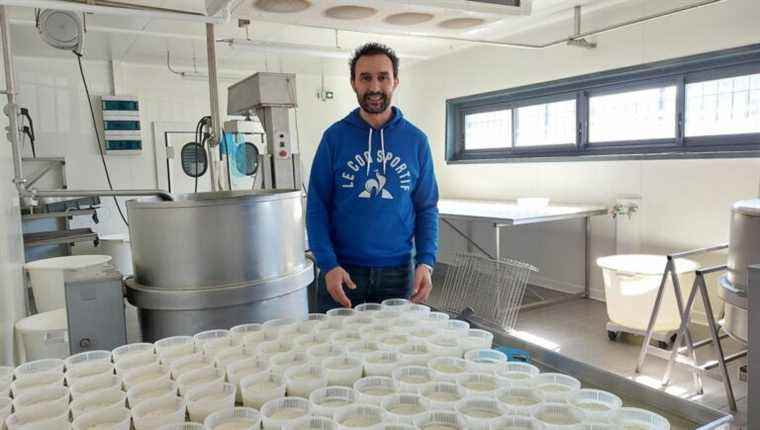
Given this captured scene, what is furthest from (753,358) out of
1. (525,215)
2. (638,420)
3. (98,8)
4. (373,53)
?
(98,8)

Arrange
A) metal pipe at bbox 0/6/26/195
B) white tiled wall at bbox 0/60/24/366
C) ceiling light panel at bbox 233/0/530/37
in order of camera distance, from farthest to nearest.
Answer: metal pipe at bbox 0/6/26/195 → white tiled wall at bbox 0/60/24/366 → ceiling light panel at bbox 233/0/530/37

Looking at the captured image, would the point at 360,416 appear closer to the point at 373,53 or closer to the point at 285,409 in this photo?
the point at 285,409

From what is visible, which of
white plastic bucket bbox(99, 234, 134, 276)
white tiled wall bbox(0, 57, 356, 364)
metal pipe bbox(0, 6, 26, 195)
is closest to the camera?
metal pipe bbox(0, 6, 26, 195)

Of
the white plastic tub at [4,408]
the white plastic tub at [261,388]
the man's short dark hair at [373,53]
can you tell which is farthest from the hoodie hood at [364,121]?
the white plastic tub at [4,408]

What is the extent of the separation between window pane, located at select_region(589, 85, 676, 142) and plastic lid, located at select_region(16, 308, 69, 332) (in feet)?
13.1

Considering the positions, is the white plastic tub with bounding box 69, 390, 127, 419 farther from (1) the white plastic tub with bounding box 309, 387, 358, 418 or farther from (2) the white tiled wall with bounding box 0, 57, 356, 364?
(2) the white tiled wall with bounding box 0, 57, 356, 364

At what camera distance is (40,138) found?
5.13 meters

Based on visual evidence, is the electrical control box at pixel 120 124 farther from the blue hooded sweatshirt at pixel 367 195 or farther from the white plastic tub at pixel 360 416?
the white plastic tub at pixel 360 416

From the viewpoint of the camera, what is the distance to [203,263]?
1.70 metres

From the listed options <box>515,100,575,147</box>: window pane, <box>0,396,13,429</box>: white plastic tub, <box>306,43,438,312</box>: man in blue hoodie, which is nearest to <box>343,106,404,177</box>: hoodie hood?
<box>306,43,438,312</box>: man in blue hoodie

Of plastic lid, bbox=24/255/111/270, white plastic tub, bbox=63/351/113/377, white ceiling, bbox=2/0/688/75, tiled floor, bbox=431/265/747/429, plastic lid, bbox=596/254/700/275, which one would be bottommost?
tiled floor, bbox=431/265/747/429

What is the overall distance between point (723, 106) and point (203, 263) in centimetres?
357

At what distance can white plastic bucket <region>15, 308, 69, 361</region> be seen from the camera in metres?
2.10

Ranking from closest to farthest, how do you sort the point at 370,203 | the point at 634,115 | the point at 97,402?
the point at 97,402 → the point at 370,203 → the point at 634,115
